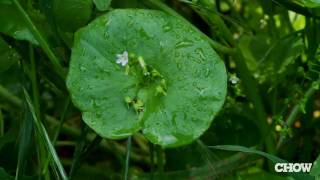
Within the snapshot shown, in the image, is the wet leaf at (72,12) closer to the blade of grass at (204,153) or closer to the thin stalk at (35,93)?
the thin stalk at (35,93)

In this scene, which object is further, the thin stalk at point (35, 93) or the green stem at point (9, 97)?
the green stem at point (9, 97)

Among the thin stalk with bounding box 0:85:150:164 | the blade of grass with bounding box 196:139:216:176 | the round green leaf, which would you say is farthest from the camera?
the thin stalk with bounding box 0:85:150:164

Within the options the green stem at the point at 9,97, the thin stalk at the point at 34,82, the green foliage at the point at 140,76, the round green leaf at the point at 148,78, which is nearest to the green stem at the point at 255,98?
→ the green foliage at the point at 140,76

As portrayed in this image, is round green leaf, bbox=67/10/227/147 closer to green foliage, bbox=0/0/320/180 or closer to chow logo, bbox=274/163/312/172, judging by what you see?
green foliage, bbox=0/0/320/180

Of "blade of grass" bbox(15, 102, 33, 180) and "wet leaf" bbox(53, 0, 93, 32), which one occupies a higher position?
"wet leaf" bbox(53, 0, 93, 32)

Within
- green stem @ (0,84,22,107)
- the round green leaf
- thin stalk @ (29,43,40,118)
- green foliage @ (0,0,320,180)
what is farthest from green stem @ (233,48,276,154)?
green stem @ (0,84,22,107)

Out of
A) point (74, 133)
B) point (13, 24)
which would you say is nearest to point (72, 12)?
point (13, 24)

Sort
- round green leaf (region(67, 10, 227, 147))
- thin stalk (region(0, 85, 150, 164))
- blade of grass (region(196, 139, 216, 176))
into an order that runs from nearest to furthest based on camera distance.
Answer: round green leaf (region(67, 10, 227, 147)) < blade of grass (region(196, 139, 216, 176)) < thin stalk (region(0, 85, 150, 164))

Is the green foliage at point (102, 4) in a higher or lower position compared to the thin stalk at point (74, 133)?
higher
